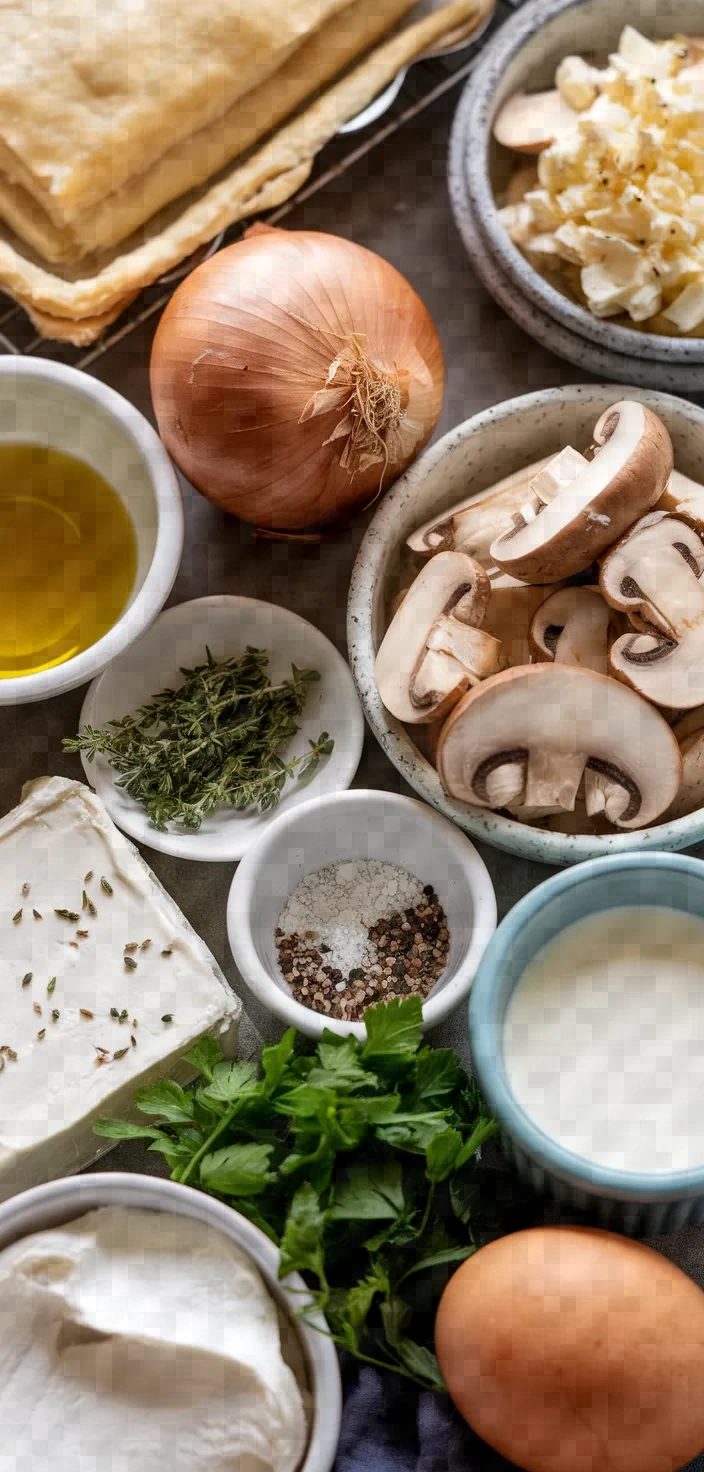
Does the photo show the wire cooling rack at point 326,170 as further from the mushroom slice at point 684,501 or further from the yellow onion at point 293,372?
the mushroom slice at point 684,501

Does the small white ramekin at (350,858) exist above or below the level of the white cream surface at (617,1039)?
above

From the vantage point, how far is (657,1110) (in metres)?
1.15

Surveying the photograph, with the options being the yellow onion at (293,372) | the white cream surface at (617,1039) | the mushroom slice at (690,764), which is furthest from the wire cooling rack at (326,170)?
the white cream surface at (617,1039)

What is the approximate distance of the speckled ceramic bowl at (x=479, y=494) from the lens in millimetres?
1236

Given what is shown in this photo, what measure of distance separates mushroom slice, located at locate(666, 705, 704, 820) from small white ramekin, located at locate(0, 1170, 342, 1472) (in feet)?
1.98

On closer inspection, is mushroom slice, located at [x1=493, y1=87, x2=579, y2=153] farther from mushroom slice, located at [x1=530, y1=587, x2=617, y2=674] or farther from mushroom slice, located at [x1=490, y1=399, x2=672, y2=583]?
mushroom slice, located at [x1=530, y1=587, x2=617, y2=674]

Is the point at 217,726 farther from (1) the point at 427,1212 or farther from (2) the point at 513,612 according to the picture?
(1) the point at 427,1212

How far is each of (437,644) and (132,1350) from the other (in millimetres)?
735

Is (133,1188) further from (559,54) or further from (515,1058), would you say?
(559,54)

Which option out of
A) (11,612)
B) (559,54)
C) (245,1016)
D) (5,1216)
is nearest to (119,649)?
(11,612)

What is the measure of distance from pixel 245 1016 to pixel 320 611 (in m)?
0.51

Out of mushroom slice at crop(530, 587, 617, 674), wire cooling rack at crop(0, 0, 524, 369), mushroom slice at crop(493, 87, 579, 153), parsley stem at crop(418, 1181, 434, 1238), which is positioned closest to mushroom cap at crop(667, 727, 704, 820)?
mushroom slice at crop(530, 587, 617, 674)

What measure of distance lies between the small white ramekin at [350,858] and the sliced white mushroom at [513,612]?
205 mm

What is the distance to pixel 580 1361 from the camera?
1.05 m
